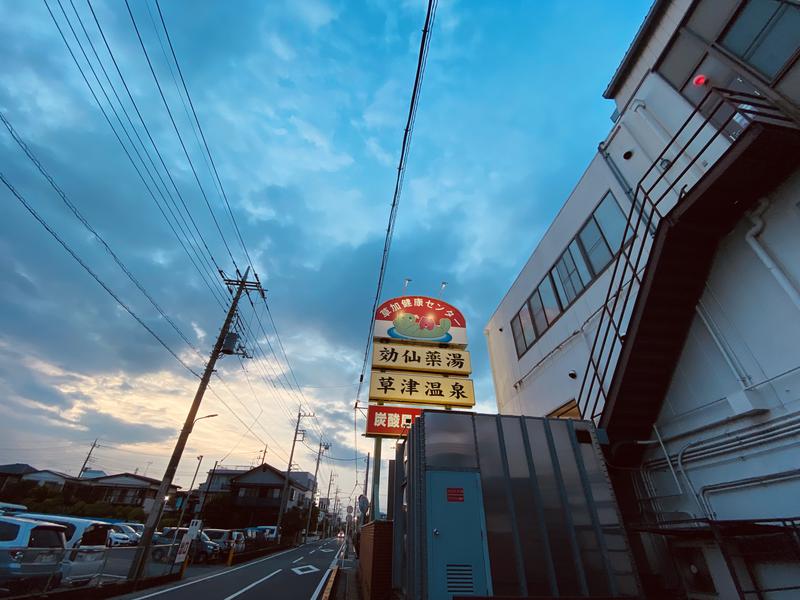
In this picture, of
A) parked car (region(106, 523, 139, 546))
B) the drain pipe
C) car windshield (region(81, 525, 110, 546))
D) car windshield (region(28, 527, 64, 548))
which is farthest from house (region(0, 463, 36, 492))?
the drain pipe

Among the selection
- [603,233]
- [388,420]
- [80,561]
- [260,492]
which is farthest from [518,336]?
Result: [260,492]

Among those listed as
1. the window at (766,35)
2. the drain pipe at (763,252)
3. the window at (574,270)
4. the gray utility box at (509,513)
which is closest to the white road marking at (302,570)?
the gray utility box at (509,513)

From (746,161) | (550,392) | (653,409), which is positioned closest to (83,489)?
(550,392)

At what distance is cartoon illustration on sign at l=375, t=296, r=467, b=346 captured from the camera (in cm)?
1534

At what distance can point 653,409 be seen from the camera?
318 inches

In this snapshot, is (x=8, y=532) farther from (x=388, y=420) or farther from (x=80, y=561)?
(x=388, y=420)

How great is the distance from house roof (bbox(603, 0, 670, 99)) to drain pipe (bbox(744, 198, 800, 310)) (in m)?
7.32

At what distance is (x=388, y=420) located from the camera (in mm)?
13195

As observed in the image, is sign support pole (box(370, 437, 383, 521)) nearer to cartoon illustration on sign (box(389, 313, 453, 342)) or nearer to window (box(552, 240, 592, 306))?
cartoon illustration on sign (box(389, 313, 453, 342))

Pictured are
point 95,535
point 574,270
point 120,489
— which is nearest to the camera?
point 574,270

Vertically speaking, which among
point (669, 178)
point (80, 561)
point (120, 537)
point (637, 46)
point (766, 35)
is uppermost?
point (637, 46)

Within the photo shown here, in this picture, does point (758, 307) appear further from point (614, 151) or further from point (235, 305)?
point (235, 305)

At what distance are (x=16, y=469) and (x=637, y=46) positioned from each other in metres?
86.2

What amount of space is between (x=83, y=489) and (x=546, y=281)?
7026cm
